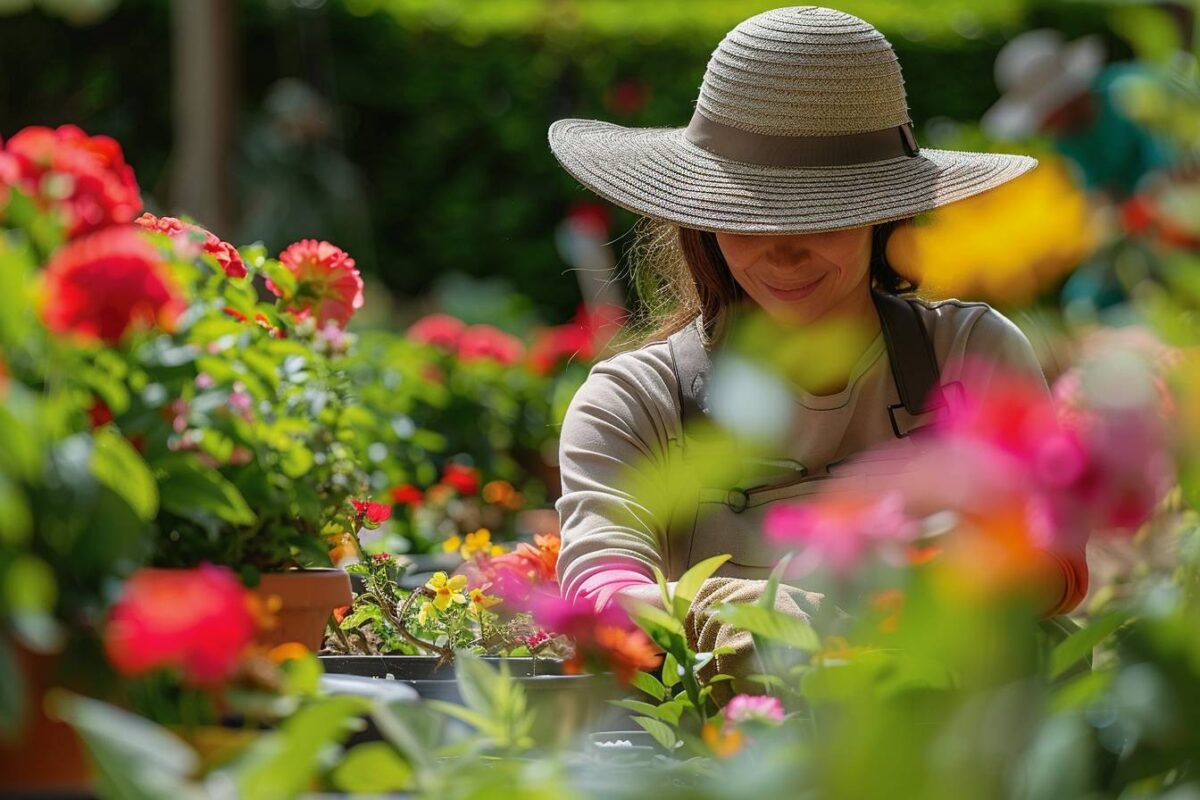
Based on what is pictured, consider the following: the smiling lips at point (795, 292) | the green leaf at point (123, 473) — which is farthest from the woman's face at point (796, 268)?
the green leaf at point (123, 473)

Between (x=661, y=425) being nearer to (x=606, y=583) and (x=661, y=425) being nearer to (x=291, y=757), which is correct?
(x=606, y=583)

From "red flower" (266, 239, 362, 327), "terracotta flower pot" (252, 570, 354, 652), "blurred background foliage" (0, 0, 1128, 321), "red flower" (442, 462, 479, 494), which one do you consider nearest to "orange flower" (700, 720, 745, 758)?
"terracotta flower pot" (252, 570, 354, 652)

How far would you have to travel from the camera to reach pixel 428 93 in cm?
877

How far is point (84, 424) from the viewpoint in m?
0.99

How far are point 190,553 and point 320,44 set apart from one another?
7739 mm

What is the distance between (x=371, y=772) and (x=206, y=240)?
0.93 metres

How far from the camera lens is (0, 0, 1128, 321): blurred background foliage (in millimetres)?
8617

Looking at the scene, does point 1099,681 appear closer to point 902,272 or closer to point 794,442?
point 794,442

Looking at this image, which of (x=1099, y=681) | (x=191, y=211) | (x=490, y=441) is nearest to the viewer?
(x=1099, y=681)

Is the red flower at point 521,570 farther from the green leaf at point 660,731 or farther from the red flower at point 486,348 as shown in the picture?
the red flower at point 486,348

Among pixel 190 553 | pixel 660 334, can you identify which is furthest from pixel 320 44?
pixel 190 553

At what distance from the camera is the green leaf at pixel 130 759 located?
0.74 meters

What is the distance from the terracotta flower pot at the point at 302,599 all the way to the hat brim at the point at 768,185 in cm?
71

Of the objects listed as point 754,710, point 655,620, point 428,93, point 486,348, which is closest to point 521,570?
point 655,620
